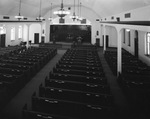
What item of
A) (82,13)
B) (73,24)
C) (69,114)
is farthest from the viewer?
(73,24)

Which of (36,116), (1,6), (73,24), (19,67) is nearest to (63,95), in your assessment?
(36,116)

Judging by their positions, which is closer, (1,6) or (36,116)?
(36,116)

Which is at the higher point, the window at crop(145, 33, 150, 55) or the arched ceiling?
the arched ceiling

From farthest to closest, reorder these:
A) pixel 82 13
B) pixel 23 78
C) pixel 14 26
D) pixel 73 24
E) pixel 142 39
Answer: pixel 73 24
pixel 82 13
pixel 14 26
pixel 142 39
pixel 23 78

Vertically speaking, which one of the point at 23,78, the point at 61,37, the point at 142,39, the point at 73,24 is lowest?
the point at 23,78

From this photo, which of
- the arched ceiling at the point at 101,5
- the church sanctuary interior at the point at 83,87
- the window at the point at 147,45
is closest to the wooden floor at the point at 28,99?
the church sanctuary interior at the point at 83,87

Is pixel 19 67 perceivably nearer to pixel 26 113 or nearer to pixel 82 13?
pixel 26 113

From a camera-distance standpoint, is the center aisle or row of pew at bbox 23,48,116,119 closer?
row of pew at bbox 23,48,116,119

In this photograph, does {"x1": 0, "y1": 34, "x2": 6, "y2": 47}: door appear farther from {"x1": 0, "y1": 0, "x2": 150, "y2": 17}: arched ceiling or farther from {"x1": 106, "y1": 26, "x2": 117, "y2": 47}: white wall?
{"x1": 106, "y1": 26, "x2": 117, "y2": 47}: white wall

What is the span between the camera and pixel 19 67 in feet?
32.5

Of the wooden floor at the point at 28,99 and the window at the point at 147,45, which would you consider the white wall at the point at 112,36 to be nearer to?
the window at the point at 147,45

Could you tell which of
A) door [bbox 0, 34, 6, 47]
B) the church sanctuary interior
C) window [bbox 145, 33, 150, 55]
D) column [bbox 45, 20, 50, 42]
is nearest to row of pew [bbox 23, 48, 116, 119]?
the church sanctuary interior

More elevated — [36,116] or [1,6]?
[1,6]

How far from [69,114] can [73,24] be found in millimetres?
22986
